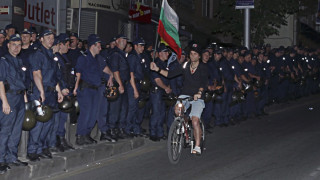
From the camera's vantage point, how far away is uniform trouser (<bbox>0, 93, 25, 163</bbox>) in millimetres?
7711

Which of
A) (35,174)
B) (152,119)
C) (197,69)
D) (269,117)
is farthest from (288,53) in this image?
(35,174)

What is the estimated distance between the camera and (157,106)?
38.0ft

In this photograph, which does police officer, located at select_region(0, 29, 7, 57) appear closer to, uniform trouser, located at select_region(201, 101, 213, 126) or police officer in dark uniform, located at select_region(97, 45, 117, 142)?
police officer in dark uniform, located at select_region(97, 45, 117, 142)

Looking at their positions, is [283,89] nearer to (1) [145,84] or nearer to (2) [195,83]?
(1) [145,84]

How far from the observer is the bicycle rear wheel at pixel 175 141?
9.00m

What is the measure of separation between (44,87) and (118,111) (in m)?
2.60

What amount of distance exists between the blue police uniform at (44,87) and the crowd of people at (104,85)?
15 millimetres

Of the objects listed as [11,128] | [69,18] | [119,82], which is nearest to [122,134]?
[119,82]

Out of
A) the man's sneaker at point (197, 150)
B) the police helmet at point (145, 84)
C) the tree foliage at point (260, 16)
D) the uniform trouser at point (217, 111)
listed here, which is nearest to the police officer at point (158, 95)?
the police helmet at point (145, 84)

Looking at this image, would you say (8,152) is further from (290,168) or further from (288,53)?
(288,53)

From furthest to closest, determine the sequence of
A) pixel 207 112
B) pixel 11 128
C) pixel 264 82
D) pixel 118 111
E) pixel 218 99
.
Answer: pixel 264 82, pixel 218 99, pixel 207 112, pixel 118 111, pixel 11 128

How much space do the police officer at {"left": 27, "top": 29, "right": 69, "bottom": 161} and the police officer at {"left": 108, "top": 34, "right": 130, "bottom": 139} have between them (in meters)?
1.89

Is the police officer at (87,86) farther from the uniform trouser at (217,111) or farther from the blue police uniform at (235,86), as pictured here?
the blue police uniform at (235,86)

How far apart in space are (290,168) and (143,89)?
146 inches
